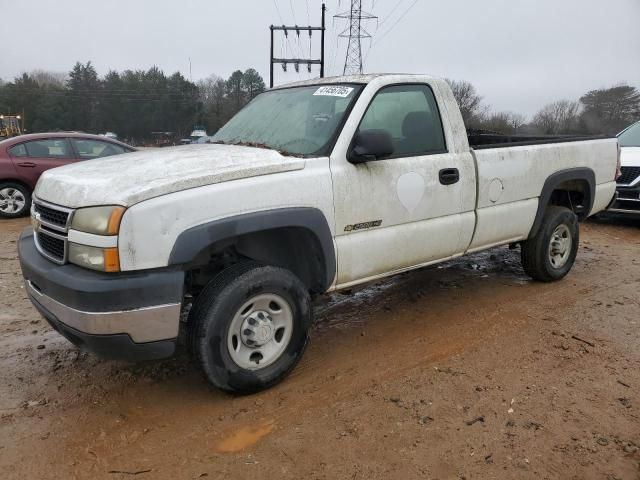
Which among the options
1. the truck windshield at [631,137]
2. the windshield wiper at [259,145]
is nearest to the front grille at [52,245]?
the windshield wiper at [259,145]

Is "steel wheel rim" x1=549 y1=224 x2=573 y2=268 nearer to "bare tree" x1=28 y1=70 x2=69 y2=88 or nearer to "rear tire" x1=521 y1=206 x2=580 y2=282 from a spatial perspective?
"rear tire" x1=521 y1=206 x2=580 y2=282

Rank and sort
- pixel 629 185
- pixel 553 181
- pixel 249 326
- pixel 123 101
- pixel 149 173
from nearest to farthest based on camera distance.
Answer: pixel 149 173 → pixel 249 326 → pixel 553 181 → pixel 629 185 → pixel 123 101

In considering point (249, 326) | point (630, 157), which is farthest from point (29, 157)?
point (630, 157)

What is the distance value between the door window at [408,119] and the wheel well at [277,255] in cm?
92

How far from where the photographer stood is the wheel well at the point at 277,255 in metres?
3.30

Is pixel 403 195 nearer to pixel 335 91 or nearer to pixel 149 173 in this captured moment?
pixel 335 91

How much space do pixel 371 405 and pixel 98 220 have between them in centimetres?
187

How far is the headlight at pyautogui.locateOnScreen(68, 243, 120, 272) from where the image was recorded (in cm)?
263

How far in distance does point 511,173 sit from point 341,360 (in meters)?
2.27

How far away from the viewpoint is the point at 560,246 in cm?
546

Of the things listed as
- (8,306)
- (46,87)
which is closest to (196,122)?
(46,87)

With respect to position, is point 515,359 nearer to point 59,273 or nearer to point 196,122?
point 59,273

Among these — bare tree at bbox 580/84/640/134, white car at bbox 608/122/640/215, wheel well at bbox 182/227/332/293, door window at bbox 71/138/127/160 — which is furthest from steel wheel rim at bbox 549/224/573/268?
bare tree at bbox 580/84/640/134

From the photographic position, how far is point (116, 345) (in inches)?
107
